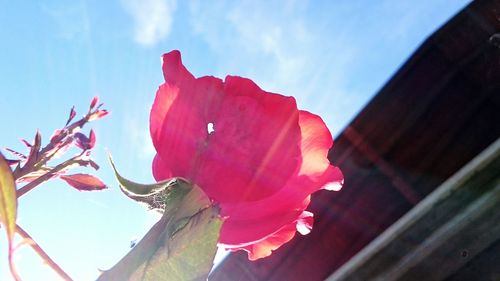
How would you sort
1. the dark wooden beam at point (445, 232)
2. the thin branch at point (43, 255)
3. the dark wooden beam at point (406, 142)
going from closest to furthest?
1. the thin branch at point (43, 255)
2. the dark wooden beam at point (445, 232)
3. the dark wooden beam at point (406, 142)

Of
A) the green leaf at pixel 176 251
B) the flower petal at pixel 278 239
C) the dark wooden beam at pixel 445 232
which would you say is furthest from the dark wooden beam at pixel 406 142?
the green leaf at pixel 176 251

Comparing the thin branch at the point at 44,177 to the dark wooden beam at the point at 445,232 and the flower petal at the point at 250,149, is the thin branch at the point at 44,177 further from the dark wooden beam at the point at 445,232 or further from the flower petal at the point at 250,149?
the dark wooden beam at the point at 445,232

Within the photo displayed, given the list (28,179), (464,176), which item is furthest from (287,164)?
(464,176)

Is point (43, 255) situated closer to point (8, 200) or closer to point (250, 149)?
point (8, 200)

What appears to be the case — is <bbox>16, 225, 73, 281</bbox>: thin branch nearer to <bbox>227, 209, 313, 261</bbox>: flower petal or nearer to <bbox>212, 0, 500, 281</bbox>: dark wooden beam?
<bbox>227, 209, 313, 261</bbox>: flower petal

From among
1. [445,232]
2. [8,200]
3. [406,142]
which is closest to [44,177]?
[8,200]

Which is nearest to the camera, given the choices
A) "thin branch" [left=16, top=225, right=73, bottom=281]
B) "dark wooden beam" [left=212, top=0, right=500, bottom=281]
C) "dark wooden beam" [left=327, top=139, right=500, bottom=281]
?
"thin branch" [left=16, top=225, right=73, bottom=281]

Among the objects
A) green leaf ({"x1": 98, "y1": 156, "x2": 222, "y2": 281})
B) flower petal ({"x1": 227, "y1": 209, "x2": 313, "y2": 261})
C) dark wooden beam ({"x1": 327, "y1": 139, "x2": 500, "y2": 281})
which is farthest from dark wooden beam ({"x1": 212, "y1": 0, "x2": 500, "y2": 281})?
green leaf ({"x1": 98, "y1": 156, "x2": 222, "y2": 281})
